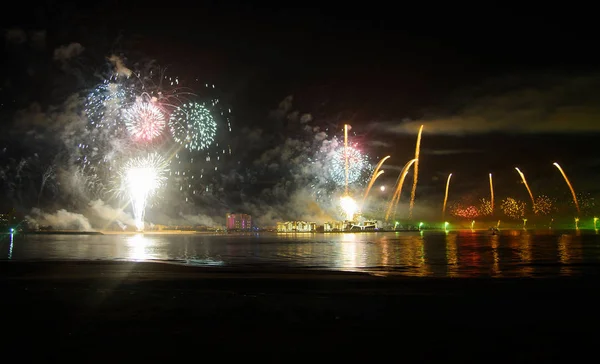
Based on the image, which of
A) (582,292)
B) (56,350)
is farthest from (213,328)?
(582,292)

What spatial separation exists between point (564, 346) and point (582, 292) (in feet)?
27.3

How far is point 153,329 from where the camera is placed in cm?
1141

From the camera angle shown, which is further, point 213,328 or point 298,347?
point 213,328

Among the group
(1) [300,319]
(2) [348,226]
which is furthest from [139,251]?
(2) [348,226]

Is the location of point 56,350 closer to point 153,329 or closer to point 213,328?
point 153,329

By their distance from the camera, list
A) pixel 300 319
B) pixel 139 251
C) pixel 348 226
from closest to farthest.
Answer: pixel 300 319 → pixel 139 251 → pixel 348 226

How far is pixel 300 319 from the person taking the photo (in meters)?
12.6

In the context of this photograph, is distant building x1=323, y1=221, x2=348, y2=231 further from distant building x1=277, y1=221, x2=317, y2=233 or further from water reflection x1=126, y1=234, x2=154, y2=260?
water reflection x1=126, y1=234, x2=154, y2=260

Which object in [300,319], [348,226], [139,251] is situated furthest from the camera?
[348,226]

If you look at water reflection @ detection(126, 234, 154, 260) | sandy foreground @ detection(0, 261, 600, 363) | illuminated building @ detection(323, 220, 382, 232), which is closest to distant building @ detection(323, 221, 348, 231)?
illuminated building @ detection(323, 220, 382, 232)

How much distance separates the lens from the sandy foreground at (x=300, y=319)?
9.48 meters

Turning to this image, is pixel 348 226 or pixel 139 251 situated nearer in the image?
pixel 139 251

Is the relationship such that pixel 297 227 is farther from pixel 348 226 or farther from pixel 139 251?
pixel 139 251

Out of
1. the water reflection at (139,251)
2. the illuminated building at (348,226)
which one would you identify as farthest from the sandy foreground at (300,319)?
the illuminated building at (348,226)
